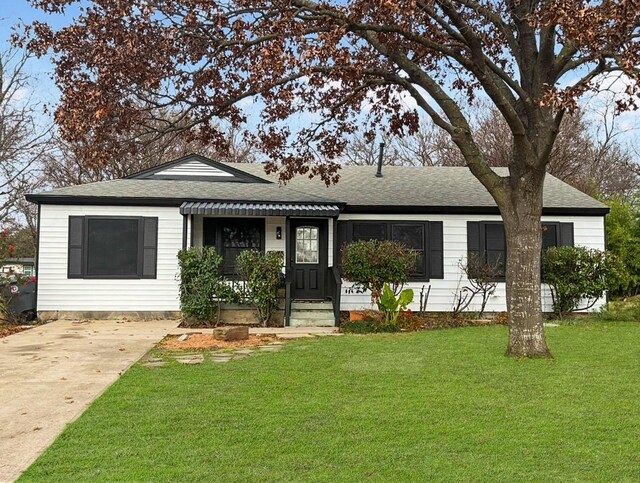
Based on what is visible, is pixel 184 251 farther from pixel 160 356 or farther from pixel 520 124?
pixel 520 124

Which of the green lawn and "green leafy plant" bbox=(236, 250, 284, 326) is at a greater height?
"green leafy plant" bbox=(236, 250, 284, 326)

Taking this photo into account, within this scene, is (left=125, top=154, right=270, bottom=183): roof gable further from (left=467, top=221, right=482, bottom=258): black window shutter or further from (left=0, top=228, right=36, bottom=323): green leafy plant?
(left=467, top=221, right=482, bottom=258): black window shutter

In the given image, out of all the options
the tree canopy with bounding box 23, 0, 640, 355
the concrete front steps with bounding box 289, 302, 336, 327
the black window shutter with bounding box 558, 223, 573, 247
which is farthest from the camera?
the black window shutter with bounding box 558, 223, 573, 247

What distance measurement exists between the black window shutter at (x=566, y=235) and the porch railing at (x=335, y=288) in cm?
568

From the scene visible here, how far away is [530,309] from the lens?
→ 24.5 feet

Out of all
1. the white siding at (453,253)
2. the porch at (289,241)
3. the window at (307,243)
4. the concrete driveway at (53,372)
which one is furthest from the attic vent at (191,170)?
the concrete driveway at (53,372)

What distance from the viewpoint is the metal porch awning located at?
12000mm

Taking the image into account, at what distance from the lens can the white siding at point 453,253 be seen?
13203 millimetres

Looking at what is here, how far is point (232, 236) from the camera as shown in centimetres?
1329

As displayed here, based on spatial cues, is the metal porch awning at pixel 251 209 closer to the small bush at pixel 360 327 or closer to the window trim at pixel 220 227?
the window trim at pixel 220 227

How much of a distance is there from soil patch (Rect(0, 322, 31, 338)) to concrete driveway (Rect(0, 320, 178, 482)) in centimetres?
24

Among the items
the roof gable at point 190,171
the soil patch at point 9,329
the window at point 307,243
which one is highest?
the roof gable at point 190,171

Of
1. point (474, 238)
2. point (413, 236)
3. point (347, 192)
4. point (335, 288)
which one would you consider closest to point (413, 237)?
point (413, 236)

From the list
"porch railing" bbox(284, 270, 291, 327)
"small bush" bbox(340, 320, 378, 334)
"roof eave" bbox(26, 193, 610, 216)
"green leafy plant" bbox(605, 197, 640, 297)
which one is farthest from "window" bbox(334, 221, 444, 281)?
"green leafy plant" bbox(605, 197, 640, 297)
